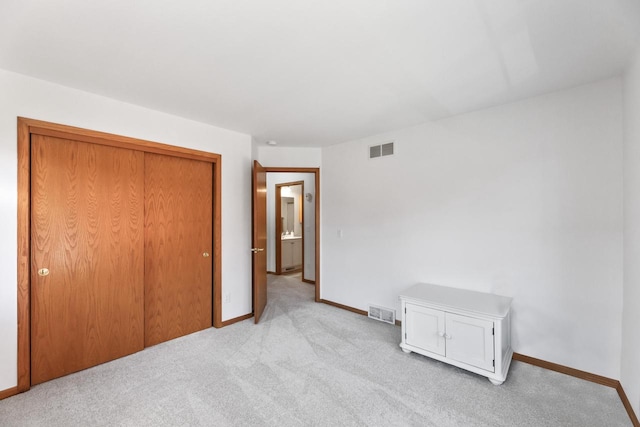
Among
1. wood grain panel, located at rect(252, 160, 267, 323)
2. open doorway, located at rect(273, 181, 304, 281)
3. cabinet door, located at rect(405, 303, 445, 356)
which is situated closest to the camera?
cabinet door, located at rect(405, 303, 445, 356)

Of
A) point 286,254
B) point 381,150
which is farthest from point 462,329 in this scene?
point 286,254

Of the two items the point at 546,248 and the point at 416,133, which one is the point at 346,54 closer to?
the point at 416,133

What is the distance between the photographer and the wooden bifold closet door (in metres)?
2.28

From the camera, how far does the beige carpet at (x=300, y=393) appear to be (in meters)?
1.85

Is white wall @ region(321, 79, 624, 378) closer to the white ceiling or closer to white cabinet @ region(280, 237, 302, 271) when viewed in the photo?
the white ceiling

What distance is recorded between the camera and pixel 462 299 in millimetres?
2607

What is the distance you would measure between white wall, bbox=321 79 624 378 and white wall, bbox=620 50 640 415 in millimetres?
124

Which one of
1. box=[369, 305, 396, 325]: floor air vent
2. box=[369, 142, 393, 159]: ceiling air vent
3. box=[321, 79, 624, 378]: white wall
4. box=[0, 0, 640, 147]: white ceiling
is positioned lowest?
box=[369, 305, 396, 325]: floor air vent

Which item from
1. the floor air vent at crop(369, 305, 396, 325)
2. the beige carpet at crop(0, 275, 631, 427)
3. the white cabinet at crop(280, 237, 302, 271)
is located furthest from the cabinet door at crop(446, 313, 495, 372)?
the white cabinet at crop(280, 237, 302, 271)

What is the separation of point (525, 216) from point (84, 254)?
12.8 ft

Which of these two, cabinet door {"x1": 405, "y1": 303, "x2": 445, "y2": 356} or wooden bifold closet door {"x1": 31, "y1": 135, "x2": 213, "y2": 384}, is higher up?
wooden bifold closet door {"x1": 31, "y1": 135, "x2": 213, "y2": 384}

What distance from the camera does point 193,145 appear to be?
3.16 m

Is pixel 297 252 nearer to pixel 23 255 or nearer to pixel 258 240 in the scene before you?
pixel 258 240

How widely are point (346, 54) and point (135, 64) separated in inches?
57.7
